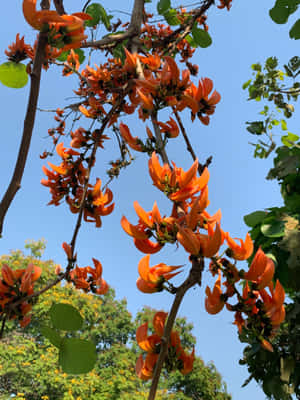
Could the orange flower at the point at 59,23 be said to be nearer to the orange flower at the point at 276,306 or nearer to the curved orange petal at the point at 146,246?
the curved orange petal at the point at 146,246

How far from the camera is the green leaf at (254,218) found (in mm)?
1296

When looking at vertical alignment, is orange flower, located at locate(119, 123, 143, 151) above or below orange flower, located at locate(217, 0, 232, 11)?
below

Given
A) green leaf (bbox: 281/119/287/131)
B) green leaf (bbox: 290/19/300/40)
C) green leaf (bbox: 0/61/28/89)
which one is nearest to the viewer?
green leaf (bbox: 0/61/28/89)

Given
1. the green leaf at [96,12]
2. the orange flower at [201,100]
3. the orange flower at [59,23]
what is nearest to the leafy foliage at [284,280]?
the orange flower at [201,100]

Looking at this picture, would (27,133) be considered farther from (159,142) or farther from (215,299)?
(215,299)

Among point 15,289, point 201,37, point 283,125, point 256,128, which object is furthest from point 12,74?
point 283,125

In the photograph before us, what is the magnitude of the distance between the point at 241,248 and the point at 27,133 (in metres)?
0.32

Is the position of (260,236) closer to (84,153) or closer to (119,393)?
(84,153)

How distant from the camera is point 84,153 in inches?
35.2

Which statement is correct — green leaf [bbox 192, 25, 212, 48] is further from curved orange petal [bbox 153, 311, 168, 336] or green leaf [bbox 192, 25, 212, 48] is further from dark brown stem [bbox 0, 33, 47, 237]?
curved orange petal [bbox 153, 311, 168, 336]

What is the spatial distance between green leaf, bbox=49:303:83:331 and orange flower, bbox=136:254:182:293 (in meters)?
0.16

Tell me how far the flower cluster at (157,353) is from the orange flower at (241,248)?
0.14 meters

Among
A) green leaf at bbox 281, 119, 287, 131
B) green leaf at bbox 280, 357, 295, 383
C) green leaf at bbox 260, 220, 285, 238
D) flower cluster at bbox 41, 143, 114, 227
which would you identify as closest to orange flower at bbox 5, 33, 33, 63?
flower cluster at bbox 41, 143, 114, 227

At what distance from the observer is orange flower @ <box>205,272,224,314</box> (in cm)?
45
